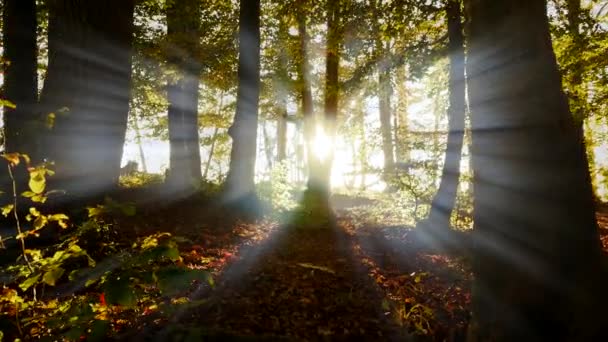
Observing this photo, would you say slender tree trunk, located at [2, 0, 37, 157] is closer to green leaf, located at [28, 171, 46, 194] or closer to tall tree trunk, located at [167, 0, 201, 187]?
green leaf, located at [28, 171, 46, 194]

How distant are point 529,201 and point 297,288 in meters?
2.79

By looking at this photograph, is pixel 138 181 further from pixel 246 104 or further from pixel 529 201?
pixel 529 201

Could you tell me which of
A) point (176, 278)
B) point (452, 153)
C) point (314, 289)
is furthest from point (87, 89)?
point (452, 153)

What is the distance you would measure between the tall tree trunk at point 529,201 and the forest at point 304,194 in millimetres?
14

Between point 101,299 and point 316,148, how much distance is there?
1148cm

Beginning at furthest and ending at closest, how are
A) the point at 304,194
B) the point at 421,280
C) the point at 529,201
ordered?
the point at 304,194, the point at 421,280, the point at 529,201

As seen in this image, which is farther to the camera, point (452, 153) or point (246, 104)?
point (246, 104)

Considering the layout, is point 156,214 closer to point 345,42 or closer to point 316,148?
point 345,42

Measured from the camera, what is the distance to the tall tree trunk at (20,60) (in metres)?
5.77

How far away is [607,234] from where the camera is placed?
320 inches

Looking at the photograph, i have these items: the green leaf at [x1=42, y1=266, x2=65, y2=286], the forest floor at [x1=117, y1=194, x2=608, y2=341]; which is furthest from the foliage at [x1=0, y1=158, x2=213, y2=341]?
the forest floor at [x1=117, y1=194, x2=608, y2=341]

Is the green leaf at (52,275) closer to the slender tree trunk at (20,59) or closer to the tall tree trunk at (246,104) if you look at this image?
the slender tree trunk at (20,59)

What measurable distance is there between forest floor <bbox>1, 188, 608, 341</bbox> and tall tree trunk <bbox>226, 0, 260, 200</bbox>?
172cm

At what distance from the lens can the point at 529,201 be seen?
9.36 ft
